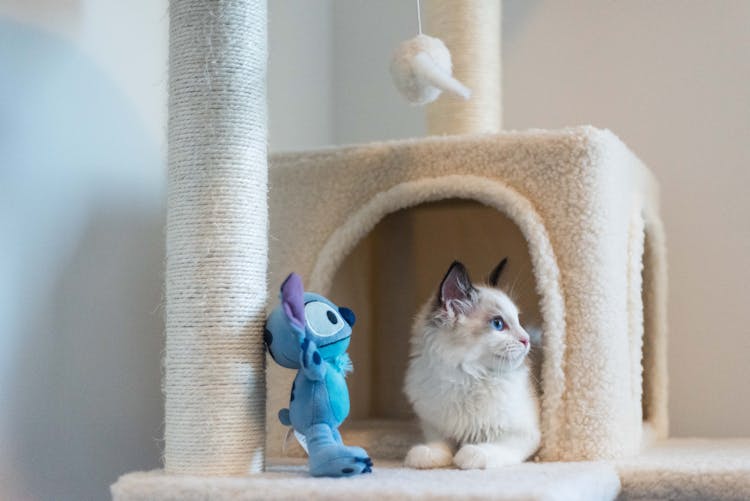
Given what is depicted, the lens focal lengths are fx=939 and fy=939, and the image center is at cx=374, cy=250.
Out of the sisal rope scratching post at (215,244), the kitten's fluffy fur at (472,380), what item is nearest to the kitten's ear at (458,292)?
the kitten's fluffy fur at (472,380)

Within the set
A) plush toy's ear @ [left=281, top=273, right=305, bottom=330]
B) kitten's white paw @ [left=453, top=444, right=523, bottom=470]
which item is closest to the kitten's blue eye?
kitten's white paw @ [left=453, top=444, right=523, bottom=470]

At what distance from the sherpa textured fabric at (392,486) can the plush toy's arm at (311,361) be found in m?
0.14

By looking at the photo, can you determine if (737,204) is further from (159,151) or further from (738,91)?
(159,151)

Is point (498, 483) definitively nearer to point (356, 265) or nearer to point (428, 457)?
point (428, 457)

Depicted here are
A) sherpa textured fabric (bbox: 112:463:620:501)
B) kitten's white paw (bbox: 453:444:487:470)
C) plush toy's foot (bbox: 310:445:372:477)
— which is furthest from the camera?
kitten's white paw (bbox: 453:444:487:470)

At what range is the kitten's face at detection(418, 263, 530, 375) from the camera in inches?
59.5

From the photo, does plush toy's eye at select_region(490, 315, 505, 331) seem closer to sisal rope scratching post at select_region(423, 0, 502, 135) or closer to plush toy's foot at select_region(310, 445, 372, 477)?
plush toy's foot at select_region(310, 445, 372, 477)

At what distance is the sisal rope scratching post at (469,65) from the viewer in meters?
1.92

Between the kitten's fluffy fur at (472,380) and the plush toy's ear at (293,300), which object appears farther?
the kitten's fluffy fur at (472,380)

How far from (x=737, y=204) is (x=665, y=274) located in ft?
0.76

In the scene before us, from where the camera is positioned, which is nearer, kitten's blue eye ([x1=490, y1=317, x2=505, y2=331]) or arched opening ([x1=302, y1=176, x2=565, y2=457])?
kitten's blue eye ([x1=490, y1=317, x2=505, y2=331])

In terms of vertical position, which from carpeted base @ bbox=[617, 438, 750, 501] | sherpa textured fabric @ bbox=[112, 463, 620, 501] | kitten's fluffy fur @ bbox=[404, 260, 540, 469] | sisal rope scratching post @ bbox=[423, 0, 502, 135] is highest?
sisal rope scratching post @ bbox=[423, 0, 502, 135]

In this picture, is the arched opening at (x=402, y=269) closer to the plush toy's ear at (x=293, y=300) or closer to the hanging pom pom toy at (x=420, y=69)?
the hanging pom pom toy at (x=420, y=69)

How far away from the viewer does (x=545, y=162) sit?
60.6 inches
